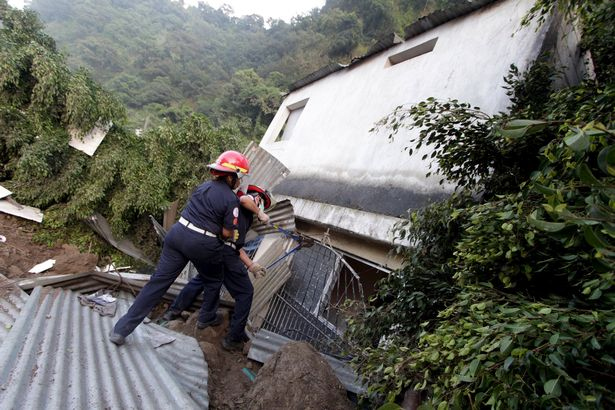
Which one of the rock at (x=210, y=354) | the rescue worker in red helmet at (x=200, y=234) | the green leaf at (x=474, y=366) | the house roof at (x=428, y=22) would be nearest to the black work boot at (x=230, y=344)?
the rock at (x=210, y=354)

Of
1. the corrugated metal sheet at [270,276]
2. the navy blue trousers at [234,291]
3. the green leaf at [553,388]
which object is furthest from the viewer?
the corrugated metal sheet at [270,276]

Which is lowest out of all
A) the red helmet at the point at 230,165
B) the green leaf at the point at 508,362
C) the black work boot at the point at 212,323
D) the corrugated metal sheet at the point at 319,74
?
the black work boot at the point at 212,323

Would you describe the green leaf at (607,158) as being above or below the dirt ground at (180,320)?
above

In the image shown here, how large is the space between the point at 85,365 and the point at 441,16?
6048 mm

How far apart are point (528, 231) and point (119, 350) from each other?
3084 mm

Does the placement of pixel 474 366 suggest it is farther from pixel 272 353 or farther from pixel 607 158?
pixel 272 353

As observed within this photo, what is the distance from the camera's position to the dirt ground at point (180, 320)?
2864 millimetres

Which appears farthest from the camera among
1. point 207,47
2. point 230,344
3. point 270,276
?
point 207,47

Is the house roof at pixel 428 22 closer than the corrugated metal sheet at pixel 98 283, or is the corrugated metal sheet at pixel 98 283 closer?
the corrugated metal sheet at pixel 98 283

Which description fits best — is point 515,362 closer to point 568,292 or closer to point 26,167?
point 568,292

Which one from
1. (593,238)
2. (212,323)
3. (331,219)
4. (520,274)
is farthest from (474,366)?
(331,219)

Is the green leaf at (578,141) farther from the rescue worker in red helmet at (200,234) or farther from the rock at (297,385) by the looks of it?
the rescue worker in red helmet at (200,234)

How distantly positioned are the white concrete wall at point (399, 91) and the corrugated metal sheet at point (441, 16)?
80 millimetres

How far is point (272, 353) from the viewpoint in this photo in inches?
132
